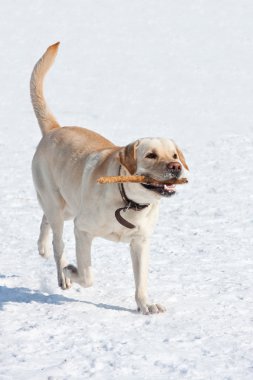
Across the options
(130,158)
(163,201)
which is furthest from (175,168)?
(163,201)

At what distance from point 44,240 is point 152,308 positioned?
1.73 meters

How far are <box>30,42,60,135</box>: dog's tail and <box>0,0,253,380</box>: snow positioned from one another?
53.5 inches

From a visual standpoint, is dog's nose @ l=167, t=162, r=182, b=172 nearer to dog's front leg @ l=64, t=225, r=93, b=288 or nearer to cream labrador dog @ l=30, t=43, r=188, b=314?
cream labrador dog @ l=30, t=43, r=188, b=314

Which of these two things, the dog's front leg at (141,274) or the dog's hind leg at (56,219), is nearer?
the dog's front leg at (141,274)

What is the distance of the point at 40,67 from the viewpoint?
6.59 metres

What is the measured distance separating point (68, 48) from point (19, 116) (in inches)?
197

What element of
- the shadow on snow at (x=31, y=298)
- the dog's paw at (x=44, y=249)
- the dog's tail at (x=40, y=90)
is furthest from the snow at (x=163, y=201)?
the dog's tail at (x=40, y=90)

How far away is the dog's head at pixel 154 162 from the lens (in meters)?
4.65

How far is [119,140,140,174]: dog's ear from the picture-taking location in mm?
4852

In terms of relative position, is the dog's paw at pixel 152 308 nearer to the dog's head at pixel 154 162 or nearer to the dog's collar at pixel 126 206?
the dog's collar at pixel 126 206

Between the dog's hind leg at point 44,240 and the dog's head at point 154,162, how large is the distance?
1921 mm

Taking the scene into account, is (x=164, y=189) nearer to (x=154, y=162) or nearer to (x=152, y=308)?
(x=154, y=162)

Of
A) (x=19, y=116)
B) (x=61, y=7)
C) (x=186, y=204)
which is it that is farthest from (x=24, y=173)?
(x=61, y=7)

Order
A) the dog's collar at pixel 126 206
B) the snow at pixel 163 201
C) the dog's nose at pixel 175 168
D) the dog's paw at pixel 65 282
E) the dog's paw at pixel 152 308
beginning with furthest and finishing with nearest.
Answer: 1. the dog's paw at pixel 65 282
2. the dog's paw at pixel 152 308
3. the dog's collar at pixel 126 206
4. the dog's nose at pixel 175 168
5. the snow at pixel 163 201
